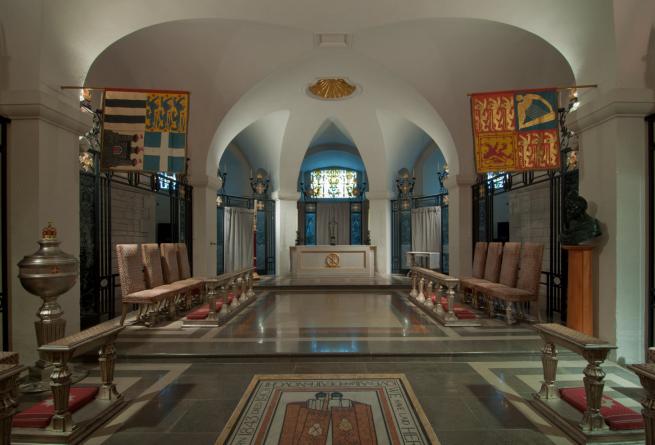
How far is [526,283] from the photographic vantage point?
5.72 meters

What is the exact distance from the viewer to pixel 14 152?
155 inches

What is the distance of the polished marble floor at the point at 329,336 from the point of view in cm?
438

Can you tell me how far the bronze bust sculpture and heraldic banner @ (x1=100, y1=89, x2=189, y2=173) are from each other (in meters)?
4.60

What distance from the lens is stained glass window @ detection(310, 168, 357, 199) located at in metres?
16.6

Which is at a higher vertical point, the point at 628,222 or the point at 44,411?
the point at 628,222

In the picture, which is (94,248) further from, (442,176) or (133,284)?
(442,176)

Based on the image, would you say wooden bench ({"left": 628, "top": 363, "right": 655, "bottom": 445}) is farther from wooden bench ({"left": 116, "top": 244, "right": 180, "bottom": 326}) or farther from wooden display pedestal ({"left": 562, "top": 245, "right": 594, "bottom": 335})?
wooden bench ({"left": 116, "top": 244, "right": 180, "bottom": 326})

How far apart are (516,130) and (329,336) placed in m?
3.48

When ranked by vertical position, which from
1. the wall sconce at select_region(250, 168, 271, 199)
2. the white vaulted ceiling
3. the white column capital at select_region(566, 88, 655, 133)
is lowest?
the white column capital at select_region(566, 88, 655, 133)

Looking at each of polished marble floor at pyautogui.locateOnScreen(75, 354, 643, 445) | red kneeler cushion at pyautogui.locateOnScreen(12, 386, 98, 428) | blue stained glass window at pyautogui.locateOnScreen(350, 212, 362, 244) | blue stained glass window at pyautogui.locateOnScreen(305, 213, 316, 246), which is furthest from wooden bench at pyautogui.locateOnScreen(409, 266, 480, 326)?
blue stained glass window at pyautogui.locateOnScreen(305, 213, 316, 246)

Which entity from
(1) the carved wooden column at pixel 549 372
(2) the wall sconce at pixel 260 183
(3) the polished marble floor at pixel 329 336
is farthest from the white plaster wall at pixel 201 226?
(1) the carved wooden column at pixel 549 372

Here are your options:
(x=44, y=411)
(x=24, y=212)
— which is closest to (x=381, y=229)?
(x=24, y=212)

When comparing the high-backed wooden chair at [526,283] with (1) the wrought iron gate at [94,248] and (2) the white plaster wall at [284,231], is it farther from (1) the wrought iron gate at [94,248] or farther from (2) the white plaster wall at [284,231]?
(2) the white plaster wall at [284,231]

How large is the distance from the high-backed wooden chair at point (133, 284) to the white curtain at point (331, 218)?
1040 centimetres
